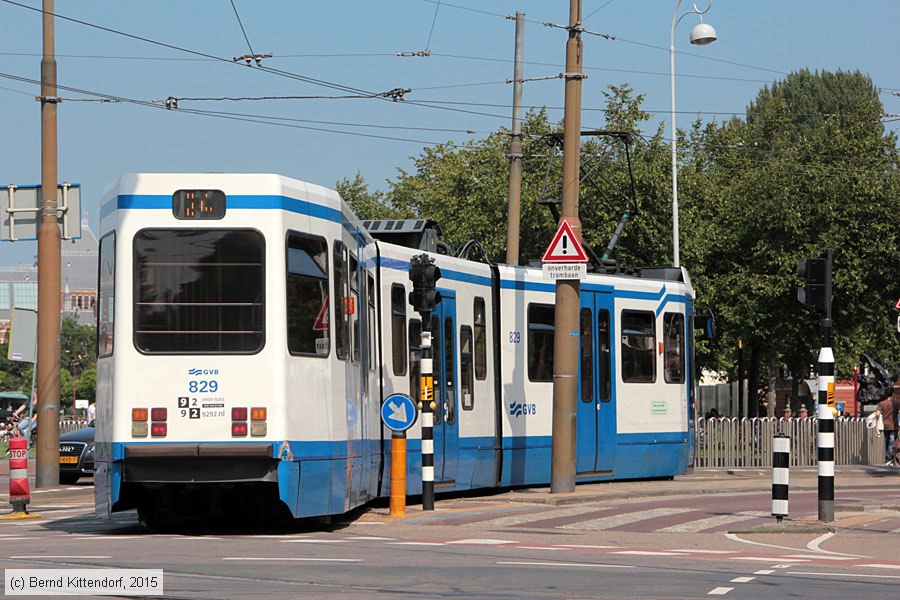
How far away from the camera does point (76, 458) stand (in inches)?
1090

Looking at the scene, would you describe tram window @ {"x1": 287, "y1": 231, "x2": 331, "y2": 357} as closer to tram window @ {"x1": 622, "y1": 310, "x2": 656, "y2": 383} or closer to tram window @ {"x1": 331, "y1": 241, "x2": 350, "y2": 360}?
tram window @ {"x1": 331, "y1": 241, "x2": 350, "y2": 360}

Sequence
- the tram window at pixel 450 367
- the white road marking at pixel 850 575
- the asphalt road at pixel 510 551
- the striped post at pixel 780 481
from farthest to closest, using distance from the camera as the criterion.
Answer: the tram window at pixel 450 367 → the striped post at pixel 780 481 → the white road marking at pixel 850 575 → the asphalt road at pixel 510 551

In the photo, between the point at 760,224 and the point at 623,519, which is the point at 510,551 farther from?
the point at 760,224

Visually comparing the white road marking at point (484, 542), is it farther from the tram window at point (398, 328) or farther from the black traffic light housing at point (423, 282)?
the tram window at point (398, 328)

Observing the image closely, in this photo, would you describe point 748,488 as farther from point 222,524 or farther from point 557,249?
point 222,524

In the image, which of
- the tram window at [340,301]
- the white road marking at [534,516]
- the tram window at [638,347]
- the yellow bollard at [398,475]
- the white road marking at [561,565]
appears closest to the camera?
the white road marking at [561,565]

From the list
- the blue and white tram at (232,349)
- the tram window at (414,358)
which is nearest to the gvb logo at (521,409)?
the tram window at (414,358)

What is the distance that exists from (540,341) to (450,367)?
2.48 metres

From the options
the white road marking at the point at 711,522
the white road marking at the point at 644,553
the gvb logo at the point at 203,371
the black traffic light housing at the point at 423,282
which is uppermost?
the black traffic light housing at the point at 423,282

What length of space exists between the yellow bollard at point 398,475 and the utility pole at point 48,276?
9001 mm

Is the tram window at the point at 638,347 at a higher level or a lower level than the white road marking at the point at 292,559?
higher

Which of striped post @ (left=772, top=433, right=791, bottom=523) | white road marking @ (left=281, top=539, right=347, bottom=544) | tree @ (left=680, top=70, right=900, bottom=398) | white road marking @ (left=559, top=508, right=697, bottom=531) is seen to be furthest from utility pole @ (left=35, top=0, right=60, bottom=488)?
tree @ (left=680, top=70, right=900, bottom=398)

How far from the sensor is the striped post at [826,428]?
53.1ft

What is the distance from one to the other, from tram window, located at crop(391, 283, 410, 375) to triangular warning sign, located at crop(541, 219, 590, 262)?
8.51 ft
